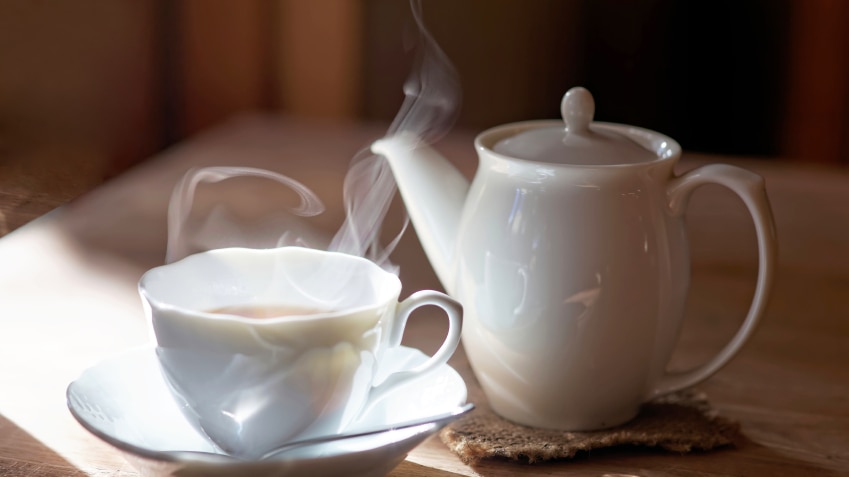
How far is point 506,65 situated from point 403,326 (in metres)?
1.75

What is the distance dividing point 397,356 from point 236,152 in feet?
2.88

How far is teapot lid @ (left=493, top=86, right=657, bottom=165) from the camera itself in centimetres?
61

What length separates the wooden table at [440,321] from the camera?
592 millimetres

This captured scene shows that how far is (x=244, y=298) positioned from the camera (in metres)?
0.57

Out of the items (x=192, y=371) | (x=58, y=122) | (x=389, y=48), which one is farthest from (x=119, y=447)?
(x=389, y=48)

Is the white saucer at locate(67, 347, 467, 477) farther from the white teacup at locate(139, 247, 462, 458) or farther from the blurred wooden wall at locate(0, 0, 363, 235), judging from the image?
the blurred wooden wall at locate(0, 0, 363, 235)

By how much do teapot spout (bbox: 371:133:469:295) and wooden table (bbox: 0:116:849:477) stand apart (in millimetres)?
120

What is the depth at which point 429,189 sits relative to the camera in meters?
0.69

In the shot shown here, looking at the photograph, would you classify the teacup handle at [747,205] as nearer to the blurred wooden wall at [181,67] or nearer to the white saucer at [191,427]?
the white saucer at [191,427]

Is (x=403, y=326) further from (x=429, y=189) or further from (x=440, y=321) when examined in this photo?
(x=440, y=321)

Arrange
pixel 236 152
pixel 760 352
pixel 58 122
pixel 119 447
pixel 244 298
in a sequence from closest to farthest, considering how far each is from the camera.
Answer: pixel 119 447
pixel 244 298
pixel 760 352
pixel 236 152
pixel 58 122

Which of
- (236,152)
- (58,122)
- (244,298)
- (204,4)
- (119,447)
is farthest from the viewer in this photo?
(204,4)

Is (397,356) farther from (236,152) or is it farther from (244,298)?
(236,152)

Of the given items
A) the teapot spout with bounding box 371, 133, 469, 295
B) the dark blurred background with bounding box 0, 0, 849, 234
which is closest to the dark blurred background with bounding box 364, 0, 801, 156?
the dark blurred background with bounding box 0, 0, 849, 234
